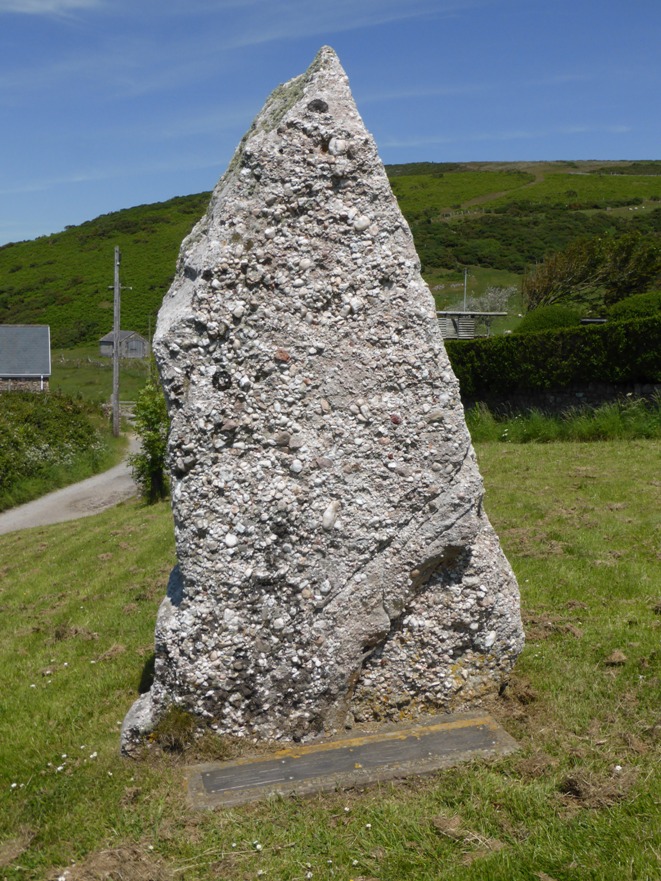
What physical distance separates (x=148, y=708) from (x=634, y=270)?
1303 inches

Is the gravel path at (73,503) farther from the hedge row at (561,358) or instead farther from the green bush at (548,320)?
the green bush at (548,320)

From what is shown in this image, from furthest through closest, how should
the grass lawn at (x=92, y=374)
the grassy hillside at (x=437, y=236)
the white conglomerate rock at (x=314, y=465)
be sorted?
1. the grassy hillside at (x=437, y=236)
2. the grass lawn at (x=92, y=374)
3. the white conglomerate rock at (x=314, y=465)

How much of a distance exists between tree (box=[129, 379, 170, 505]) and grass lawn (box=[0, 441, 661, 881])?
9.25 meters

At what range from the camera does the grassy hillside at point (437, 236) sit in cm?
7169

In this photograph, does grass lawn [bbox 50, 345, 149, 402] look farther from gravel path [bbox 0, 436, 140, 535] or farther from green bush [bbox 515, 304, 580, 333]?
green bush [bbox 515, 304, 580, 333]

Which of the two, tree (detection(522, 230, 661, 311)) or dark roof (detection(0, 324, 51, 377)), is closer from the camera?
tree (detection(522, 230, 661, 311))

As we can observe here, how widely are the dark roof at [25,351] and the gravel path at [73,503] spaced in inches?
1147

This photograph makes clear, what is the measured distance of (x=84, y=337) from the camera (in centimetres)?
7400

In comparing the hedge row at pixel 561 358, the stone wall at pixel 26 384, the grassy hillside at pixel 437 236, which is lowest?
the hedge row at pixel 561 358

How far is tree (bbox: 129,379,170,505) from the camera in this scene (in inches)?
657

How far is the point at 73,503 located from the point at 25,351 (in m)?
34.3

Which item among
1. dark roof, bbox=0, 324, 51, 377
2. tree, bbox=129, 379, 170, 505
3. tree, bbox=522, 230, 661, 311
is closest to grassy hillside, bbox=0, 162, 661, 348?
dark roof, bbox=0, 324, 51, 377

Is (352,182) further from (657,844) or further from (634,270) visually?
(634,270)

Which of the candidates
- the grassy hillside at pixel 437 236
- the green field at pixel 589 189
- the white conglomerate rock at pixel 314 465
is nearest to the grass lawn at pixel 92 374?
the grassy hillside at pixel 437 236
